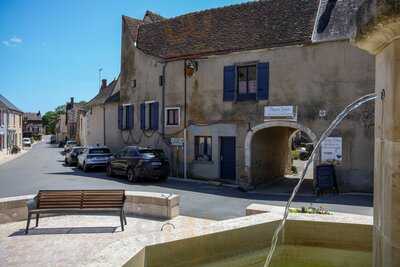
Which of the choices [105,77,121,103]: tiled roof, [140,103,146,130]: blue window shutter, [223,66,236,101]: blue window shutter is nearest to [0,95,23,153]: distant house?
[105,77,121,103]: tiled roof

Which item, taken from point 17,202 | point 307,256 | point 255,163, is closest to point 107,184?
point 255,163

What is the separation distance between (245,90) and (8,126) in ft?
128

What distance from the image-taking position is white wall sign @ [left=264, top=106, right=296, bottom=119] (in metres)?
16.4

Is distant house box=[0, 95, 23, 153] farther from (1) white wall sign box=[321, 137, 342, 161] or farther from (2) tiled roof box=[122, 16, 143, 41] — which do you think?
(1) white wall sign box=[321, 137, 342, 161]

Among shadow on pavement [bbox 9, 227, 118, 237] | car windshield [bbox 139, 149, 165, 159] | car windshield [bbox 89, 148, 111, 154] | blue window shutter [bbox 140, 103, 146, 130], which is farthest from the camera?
car windshield [bbox 89, 148, 111, 154]

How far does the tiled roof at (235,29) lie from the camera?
56.5ft

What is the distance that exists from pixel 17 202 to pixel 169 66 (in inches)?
522

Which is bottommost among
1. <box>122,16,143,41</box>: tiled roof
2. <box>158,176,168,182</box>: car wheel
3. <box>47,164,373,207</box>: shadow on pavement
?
<box>47,164,373,207</box>: shadow on pavement

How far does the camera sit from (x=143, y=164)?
18094 mm

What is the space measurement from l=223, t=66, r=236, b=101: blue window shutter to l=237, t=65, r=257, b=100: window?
265mm

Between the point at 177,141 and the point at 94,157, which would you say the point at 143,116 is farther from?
the point at 94,157

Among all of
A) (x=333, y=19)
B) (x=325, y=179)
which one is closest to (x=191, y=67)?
(x=333, y=19)

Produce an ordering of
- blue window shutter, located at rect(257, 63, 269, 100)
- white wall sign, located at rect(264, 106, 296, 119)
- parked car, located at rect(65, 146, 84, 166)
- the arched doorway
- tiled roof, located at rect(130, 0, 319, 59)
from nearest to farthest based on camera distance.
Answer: white wall sign, located at rect(264, 106, 296, 119), the arched doorway, blue window shutter, located at rect(257, 63, 269, 100), tiled roof, located at rect(130, 0, 319, 59), parked car, located at rect(65, 146, 84, 166)

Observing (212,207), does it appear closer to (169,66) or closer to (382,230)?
(382,230)
